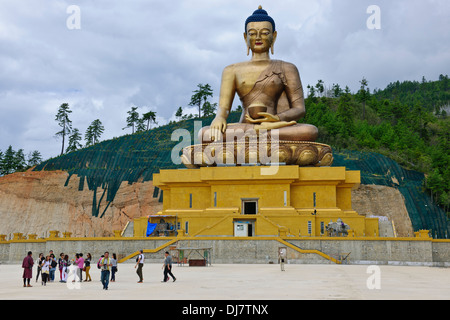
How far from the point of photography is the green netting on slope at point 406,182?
38.4 m

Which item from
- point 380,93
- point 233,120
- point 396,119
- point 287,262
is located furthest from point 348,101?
point 287,262

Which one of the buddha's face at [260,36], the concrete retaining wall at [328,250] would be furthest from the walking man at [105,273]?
the buddha's face at [260,36]

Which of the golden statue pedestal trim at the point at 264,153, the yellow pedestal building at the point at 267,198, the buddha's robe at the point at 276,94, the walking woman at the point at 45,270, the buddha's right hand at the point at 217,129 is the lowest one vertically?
the walking woman at the point at 45,270

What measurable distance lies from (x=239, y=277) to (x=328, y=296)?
16.0 ft

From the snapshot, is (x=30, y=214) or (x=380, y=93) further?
(x=380, y=93)

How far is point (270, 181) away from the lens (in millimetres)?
27141

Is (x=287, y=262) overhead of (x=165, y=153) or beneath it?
beneath

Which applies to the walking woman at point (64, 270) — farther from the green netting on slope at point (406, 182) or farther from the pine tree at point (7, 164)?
the pine tree at point (7, 164)

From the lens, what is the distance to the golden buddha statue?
92.1ft

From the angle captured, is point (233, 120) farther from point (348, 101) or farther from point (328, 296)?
point (328, 296)

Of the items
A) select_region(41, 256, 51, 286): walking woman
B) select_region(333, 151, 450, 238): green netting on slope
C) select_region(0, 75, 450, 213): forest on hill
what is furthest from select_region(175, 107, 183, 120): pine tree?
select_region(41, 256, 51, 286): walking woman

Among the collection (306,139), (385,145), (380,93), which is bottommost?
(306,139)

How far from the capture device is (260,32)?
2969 cm
